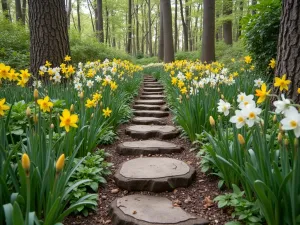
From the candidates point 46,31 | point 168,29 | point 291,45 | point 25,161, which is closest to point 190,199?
point 25,161

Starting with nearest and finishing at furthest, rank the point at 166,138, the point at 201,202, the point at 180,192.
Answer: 1. the point at 201,202
2. the point at 180,192
3. the point at 166,138

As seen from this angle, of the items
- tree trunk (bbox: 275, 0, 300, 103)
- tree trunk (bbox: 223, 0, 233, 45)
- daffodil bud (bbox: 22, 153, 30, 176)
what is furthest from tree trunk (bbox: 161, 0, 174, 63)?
daffodil bud (bbox: 22, 153, 30, 176)

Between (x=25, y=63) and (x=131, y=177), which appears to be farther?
(x=25, y=63)

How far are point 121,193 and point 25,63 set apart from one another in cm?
558

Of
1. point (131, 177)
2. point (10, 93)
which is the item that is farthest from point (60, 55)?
point (131, 177)

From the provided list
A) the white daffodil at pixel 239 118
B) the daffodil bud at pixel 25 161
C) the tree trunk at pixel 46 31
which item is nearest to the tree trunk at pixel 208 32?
the tree trunk at pixel 46 31

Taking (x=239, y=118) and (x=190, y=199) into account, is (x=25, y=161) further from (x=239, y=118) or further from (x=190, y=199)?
(x=190, y=199)

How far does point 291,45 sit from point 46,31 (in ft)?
13.0

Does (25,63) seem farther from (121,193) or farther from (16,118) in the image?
(121,193)

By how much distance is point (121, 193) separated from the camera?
2.28m

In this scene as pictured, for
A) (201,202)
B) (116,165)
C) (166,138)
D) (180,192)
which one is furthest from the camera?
(166,138)

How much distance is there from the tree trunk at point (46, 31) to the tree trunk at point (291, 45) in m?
3.72

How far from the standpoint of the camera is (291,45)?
277 centimetres

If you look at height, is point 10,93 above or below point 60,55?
below
